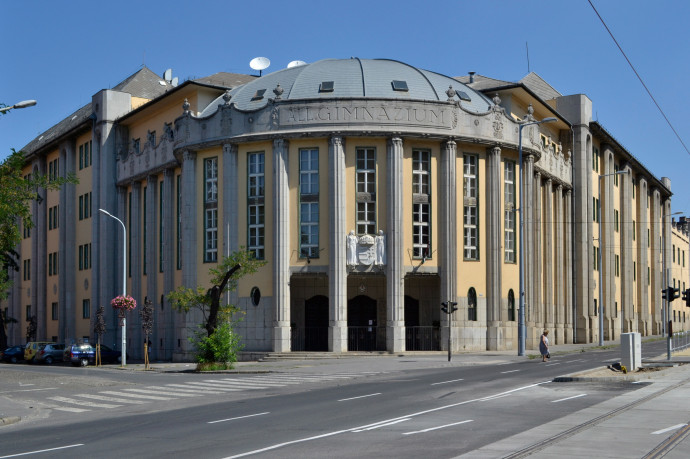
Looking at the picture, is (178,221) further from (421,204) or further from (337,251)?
(421,204)

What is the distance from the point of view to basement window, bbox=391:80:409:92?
2024 inches

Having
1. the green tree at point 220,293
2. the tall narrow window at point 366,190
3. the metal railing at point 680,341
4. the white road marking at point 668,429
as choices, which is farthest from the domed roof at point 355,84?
→ the white road marking at point 668,429

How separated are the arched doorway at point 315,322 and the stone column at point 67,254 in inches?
1074

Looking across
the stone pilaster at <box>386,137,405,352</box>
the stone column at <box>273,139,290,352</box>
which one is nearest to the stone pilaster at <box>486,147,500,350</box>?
the stone pilaster at <box>386,137,405,352</box>

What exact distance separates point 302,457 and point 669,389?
12.1m

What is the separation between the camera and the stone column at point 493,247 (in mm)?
50625

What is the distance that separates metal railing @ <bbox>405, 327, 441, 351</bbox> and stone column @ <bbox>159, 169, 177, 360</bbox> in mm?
15340

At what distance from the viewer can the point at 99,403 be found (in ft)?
77.8

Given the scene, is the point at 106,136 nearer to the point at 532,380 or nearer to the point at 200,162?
the point at 200,162

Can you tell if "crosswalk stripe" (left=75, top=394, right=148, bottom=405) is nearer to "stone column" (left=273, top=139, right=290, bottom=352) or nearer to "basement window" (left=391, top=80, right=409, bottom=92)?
"stone column" (left=273, top=139, right=290, bottom=352)

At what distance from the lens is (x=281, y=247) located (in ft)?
161

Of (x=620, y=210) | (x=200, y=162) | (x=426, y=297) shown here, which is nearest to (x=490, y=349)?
(x=426, y=297)

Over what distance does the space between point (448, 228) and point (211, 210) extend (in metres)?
13.4

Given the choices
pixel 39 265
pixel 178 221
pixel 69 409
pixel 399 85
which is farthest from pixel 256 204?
pixel 39 265
